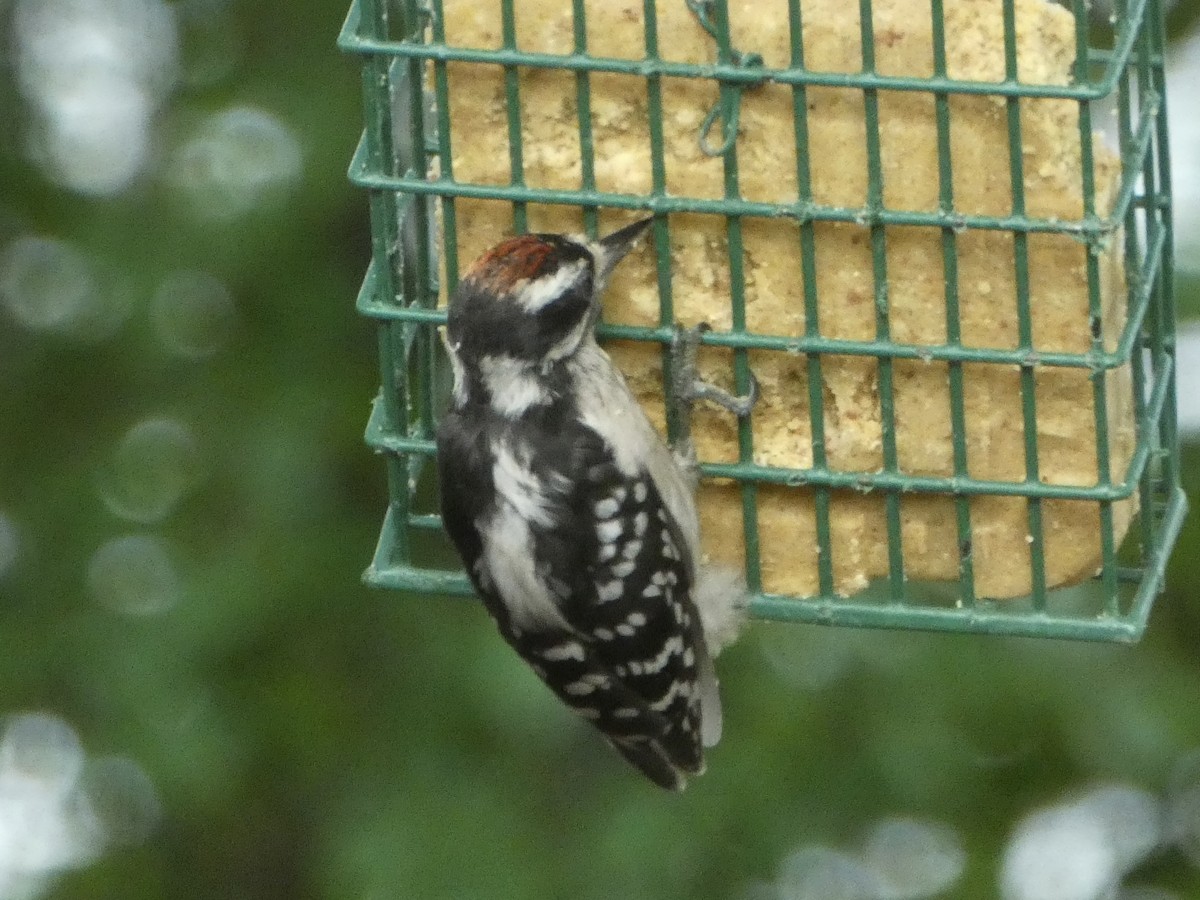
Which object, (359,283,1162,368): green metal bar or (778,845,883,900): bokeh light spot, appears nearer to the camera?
(359,283,1162,368): green metal bar

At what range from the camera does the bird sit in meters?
3.47

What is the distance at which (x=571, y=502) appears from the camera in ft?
11.8

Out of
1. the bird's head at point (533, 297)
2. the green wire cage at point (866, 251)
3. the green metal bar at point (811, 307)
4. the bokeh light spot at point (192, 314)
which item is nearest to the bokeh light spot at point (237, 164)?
the bokeh light spot at point (192, 314)

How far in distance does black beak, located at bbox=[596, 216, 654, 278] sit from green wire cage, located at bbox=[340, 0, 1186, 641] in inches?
2.0

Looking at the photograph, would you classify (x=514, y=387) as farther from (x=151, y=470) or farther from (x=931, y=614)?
(x=151, y=470)

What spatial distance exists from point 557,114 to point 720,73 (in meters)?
0.33

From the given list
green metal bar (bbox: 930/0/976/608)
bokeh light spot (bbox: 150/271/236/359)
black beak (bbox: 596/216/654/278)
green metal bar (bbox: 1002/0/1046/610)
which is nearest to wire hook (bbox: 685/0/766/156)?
black beak (bbox: 596/216/654/278)

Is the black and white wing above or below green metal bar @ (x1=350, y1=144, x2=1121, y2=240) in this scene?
below

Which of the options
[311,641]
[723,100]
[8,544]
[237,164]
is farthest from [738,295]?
[8,544]

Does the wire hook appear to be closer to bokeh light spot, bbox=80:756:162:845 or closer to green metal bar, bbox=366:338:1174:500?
green metal bar, bbox=366:338:1174:500

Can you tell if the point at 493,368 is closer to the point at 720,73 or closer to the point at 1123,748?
the point at 720,73

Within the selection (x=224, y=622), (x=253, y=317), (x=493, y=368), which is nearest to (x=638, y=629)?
(x=493, y=368)

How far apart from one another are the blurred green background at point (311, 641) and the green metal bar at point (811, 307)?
959 mm

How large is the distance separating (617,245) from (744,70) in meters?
0.36
